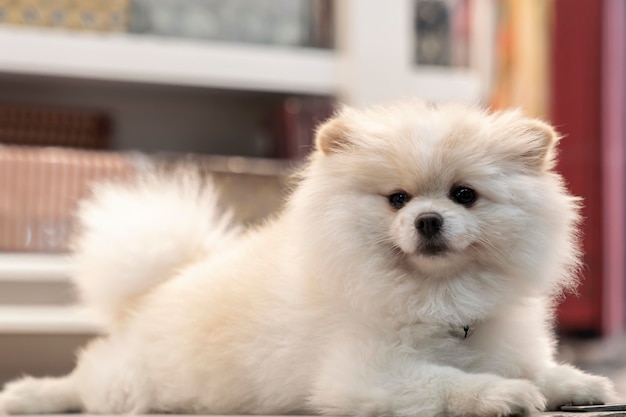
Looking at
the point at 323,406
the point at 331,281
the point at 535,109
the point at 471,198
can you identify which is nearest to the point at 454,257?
the point at 471,198

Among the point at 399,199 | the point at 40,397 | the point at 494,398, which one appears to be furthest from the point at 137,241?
the point at 494,398

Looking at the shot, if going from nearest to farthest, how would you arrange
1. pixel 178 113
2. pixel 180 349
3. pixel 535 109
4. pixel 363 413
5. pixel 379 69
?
1. pixel 363 413
2. pixel 180 349
3. pixel 379 69
4. pixel 178 113
5. pixel 535 109

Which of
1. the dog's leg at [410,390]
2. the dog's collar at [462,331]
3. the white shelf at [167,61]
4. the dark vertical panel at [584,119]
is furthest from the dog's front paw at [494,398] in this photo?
the dark vertical panel at [584,119]

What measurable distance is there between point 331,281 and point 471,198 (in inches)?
10.3

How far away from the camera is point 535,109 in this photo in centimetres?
400

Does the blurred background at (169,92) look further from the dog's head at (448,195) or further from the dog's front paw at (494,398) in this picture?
the dog's front paw at (494,398)

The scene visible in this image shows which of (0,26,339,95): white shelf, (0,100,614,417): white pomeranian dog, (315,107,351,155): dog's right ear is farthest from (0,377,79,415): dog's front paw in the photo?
(0,26,339,95): white shelf

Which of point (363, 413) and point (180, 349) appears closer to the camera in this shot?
point (363, 413)

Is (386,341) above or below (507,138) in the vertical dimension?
below

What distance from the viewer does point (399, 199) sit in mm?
1450

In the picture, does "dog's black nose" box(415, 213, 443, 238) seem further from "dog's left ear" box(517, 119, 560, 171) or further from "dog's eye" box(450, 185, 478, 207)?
"dog's left ear" box(517, 119, 560, 171)

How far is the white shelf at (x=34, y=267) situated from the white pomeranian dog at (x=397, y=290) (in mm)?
1113

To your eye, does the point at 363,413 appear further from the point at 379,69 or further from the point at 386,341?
the point at 379,69

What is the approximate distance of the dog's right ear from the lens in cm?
155
